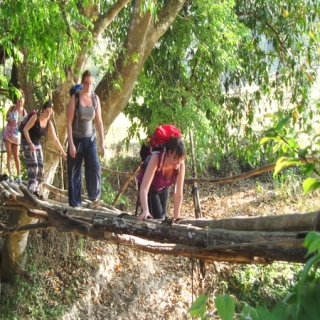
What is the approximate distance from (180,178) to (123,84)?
3.13m

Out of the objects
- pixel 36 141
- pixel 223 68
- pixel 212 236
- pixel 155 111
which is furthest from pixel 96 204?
pixel 223 68

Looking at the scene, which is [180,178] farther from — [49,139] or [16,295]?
[16,295]

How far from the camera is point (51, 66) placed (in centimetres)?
414

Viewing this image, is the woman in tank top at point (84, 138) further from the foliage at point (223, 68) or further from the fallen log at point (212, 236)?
the foliage at point (223, 68)

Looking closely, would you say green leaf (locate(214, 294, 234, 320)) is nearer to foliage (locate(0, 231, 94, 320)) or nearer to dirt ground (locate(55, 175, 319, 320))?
dirt ground (locate(55, 175, 319, 320))

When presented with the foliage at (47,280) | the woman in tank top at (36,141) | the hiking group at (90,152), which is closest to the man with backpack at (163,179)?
the hiking group at (90,152)

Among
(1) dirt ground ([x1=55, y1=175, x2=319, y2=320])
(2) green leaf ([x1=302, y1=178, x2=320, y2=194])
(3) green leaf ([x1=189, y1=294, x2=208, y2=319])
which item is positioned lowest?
(1) dirt ground ([x1=55, y1=175, x2=319, y2=320])

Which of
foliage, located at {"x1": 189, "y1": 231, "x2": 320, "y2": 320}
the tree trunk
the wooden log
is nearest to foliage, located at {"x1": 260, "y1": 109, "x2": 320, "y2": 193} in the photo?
foliage, located at {"x1": 189, "y1": 231, "x2": 320, "y2": 320}

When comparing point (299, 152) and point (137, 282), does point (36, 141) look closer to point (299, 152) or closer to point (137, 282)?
point (137, 282)

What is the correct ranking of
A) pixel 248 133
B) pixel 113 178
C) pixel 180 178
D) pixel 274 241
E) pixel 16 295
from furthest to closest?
pixel 113 178 < pixel 248 133 < pixel 16 295 < pixel 180 178 < pixel 274 241

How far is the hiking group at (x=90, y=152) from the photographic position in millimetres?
3348

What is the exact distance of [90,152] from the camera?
179 inches

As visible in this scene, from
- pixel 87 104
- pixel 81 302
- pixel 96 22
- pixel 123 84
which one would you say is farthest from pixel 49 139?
pixel 81 302

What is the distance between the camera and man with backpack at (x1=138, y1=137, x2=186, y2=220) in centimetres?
327
